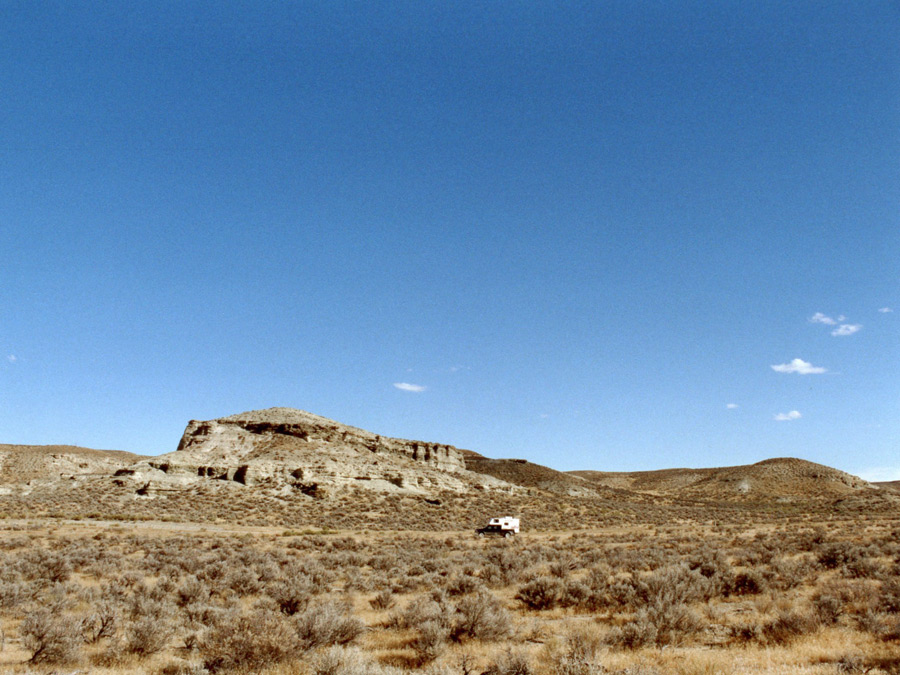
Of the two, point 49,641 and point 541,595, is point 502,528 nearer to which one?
point 541,595

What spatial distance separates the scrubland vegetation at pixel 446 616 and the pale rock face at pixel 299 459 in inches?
1588

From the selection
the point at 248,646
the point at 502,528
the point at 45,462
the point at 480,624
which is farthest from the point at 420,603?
the point at 45,462

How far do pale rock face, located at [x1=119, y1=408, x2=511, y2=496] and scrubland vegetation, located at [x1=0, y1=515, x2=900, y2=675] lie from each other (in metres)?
40.3

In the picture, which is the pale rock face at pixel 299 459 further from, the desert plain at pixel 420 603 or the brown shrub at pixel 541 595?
the brown shrub at pixel 541 595

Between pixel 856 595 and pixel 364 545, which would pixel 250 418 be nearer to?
pixel 364 545

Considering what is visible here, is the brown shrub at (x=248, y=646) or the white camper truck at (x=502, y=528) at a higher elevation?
the brown shrub at (x=248, y=646)

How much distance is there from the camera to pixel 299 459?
6569 centimetres

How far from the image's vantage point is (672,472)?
135 meters

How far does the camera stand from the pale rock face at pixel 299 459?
2274 inches

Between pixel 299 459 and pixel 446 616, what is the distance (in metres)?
60.4

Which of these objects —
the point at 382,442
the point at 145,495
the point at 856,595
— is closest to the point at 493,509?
the point at 382,442

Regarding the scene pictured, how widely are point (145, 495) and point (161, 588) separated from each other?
4550cm

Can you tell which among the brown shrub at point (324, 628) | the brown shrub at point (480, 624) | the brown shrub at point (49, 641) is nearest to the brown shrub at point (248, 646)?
the brown shrub at point (324, 628)

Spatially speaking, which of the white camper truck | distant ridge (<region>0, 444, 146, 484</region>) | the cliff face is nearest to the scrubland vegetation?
the white camper truck
